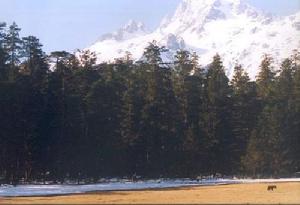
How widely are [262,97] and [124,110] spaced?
17373 millimetres

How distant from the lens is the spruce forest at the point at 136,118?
2295 inches

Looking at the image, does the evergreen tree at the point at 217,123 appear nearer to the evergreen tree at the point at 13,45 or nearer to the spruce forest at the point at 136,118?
the spruce forest at the point at 136,118

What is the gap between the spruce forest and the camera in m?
58.3

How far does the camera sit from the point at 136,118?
6456 cm

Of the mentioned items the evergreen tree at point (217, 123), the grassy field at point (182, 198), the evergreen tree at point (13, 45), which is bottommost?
the grassy field at point (182, 198)

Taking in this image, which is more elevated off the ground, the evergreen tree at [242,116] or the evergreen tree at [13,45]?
the evergreen tree at [13,45]

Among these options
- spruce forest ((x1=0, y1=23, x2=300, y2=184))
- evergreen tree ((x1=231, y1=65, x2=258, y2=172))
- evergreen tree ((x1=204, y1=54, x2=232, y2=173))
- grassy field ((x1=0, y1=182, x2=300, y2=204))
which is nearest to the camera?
grassy field ((x1=0, y1=182, x2=300, y2=204))

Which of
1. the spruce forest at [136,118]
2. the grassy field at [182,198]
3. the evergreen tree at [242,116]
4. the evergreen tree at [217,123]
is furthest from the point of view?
the evergreen tree at [242,116]

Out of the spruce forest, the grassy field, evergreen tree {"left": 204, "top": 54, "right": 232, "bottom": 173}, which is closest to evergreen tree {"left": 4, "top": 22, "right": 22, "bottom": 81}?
the spruce forest

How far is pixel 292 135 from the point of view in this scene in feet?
222

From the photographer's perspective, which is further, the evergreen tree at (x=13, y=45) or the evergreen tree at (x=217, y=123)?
the evergreen tree at (x=217, y=123)

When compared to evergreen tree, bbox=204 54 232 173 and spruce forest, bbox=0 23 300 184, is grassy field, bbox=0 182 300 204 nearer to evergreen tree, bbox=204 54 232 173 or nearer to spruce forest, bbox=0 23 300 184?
spruce forest, bbox=0 23 300 184

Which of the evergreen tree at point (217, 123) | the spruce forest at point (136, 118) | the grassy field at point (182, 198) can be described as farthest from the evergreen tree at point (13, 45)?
the grassy field at point (182, 198)

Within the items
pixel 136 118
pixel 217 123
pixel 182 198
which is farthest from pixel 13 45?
pixel 182 198
